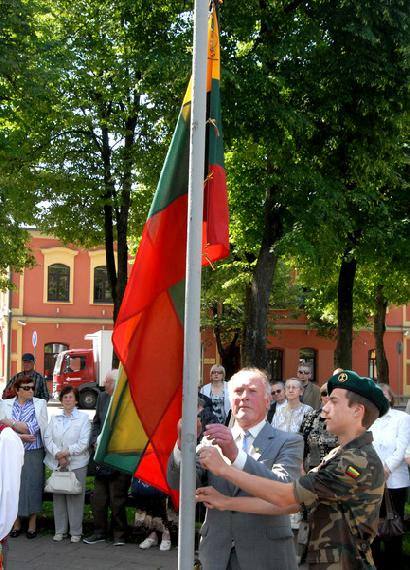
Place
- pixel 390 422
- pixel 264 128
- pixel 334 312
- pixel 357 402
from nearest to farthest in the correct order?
1. pixel 357 402
2. pixel 390 422
3. pixel 264 128
4. pixel 334 312

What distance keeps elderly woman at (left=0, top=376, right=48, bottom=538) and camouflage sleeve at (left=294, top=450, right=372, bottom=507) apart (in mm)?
6506

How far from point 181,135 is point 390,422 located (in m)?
4.96

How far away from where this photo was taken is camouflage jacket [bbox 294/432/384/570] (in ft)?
10.5

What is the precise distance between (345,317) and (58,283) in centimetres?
2886

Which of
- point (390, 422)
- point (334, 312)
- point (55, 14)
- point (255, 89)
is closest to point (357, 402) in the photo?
point (390, 422)

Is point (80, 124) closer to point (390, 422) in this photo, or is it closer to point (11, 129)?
point (11, 129)

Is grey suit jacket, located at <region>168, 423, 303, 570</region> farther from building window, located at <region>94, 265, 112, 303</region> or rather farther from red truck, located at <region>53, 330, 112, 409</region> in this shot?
building window, located at <region>94, 265, 112, 303</region>

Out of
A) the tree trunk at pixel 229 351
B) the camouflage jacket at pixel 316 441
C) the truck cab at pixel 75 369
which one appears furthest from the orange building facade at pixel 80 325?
the camouflage jacket at pixel 316 441

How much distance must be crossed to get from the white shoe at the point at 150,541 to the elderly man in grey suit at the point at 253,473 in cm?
532

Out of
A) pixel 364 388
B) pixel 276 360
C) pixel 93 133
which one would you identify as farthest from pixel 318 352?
pixel 364 388

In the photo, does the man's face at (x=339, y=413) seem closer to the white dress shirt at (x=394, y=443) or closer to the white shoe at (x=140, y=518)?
the white dress shirt at (x=394, y=443)

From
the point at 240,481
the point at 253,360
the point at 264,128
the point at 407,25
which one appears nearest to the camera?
the point at 240,481

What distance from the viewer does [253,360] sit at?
649 inches

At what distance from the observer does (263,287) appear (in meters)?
16.2
